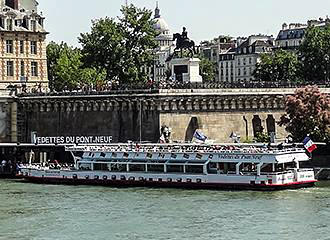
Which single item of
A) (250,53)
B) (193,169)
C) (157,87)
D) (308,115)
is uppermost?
(250,53)

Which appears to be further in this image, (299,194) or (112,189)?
(112,189)

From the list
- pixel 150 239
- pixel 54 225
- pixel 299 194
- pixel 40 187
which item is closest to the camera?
pixel 150 239

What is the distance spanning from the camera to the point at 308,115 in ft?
196

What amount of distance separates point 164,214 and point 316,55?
158 feet

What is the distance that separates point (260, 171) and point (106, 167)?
916 cm

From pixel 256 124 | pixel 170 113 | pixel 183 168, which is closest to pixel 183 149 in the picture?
pixel 183 168

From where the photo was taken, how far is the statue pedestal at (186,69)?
218 ft

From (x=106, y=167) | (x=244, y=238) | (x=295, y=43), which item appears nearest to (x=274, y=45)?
(x=295, y=43)

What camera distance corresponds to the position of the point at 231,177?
51.5 metres

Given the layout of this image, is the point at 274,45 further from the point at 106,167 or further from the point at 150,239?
the point at 150,239

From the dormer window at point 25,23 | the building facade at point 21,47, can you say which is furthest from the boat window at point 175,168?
the dormer window at point 25,23

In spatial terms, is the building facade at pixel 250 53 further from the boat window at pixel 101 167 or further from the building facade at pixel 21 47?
the boat window at pixel 101 167

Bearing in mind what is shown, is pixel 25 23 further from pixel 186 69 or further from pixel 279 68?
pixel 279 68

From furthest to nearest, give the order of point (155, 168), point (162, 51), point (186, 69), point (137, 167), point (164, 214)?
A: point (162, 51), point (186, 69), point (137, 167), point (155, 168), point (164, 214)
